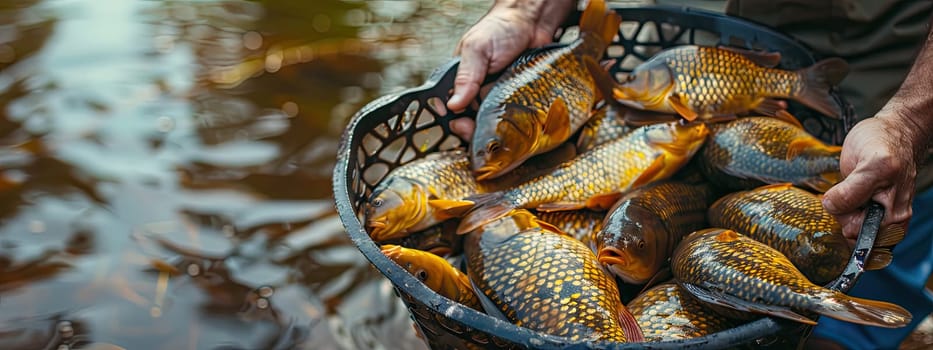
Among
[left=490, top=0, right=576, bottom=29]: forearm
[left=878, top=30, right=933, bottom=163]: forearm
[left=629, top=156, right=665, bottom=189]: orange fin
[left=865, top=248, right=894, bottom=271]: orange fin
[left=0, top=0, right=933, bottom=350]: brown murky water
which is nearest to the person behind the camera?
[left=865, top=248, right=894, bottom=271]: orange fin

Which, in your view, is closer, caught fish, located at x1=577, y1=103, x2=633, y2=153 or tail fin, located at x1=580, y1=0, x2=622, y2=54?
caught fish, located at x1=577, y1=103, x2=633, y2=153

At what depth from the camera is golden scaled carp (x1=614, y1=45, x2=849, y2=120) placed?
2.15 metres

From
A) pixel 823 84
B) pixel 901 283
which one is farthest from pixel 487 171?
pixel 901 283

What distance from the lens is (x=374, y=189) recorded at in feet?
6.50

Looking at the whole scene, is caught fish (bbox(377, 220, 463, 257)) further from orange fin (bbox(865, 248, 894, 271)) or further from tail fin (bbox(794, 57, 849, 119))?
tail fin (bbox(794, 57, 849, 119))

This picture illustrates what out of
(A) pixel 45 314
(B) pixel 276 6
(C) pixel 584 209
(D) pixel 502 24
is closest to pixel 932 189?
(C) pixel 584 209

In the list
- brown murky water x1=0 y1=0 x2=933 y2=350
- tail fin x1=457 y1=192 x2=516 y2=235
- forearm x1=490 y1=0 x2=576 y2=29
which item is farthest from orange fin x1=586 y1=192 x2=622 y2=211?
brown murky water x1=0 y1=0 x2=933 y2=350

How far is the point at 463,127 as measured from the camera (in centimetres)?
223

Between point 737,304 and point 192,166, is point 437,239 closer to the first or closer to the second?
point 737,304

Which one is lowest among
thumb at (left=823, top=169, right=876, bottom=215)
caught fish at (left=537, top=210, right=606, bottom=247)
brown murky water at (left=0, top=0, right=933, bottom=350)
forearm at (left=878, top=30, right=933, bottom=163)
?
brown murky water at (left=0, top=0, right=933, bottom=350)

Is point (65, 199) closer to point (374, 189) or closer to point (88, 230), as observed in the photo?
point (88, 230)

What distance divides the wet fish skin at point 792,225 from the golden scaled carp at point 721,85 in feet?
1.15

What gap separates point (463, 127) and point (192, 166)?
1.87 m

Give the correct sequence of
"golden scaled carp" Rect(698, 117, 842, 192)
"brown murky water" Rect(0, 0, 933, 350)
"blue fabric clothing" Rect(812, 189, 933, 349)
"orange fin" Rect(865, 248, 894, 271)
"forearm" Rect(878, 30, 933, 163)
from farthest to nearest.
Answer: "brown murky water" Rect(0, 0, 933, 350), "blue fabric clothing" Rect(812, 189, 933, 349), "golden scaled carp" Rect(698, 117, 842, 192), "forearm" Rect(878, 30, 933, 163), "orange fin" Rect(865, 248, 894, 271)
